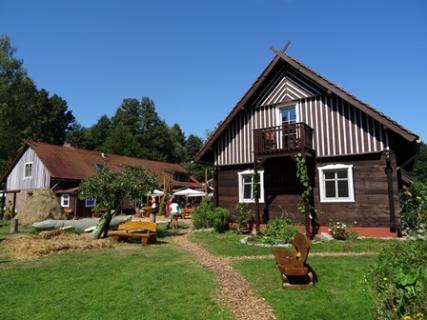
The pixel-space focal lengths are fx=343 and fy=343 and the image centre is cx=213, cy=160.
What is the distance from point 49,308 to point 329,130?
1286 centimetres

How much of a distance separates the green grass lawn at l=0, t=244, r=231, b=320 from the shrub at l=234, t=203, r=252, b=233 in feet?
20.3

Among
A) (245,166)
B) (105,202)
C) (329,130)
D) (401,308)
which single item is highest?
(329,130)

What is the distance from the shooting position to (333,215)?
1503 cm

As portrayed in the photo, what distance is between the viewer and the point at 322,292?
668 centimetres

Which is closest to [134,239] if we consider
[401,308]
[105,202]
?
[105,202]

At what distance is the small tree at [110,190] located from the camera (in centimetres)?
1530

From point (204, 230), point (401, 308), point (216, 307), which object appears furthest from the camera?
point (204, 230)

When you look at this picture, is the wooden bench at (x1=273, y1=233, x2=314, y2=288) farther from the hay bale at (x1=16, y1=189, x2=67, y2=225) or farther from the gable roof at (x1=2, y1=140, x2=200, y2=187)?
the gable roof at (x1=2, y1=140, x2=200, y2=187)

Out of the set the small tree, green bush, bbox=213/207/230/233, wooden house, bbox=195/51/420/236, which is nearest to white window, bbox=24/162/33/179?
the small tree

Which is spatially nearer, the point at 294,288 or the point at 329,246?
the point at 294,288

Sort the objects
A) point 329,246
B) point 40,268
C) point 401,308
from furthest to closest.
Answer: point 329,246 < point 40,268 < point 401,308

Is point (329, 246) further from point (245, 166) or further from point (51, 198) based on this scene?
point (51, 198)

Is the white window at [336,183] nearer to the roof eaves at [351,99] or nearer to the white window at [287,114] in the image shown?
the roof eaves at [351,99]

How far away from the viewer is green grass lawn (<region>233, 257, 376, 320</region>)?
5.64 m
